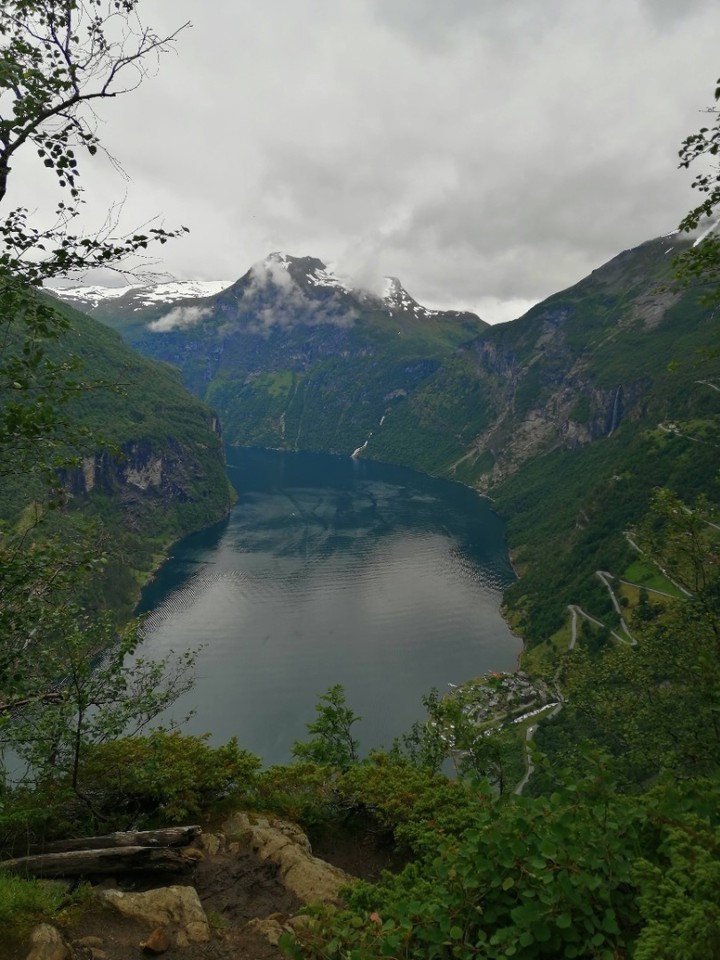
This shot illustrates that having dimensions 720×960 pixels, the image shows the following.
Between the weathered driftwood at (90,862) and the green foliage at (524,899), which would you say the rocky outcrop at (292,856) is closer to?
the weathered driftwood at (90,862)

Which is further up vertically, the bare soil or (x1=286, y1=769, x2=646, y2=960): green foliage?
(x1=286, y1=769, x2=646, y2=960): green foliage

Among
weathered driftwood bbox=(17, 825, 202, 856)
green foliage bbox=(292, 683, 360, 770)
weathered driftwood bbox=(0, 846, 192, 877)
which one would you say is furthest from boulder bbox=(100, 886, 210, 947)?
green foliage bbox=(292, 683, 360, 770)

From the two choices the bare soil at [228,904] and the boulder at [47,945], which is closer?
the boulder at [47,945]

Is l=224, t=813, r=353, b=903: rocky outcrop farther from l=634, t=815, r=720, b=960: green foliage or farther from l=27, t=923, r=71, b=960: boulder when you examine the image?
l=634, t=815, r=720, b=960: green foliage

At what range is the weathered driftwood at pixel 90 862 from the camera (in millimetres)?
9469

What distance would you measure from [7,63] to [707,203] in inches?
403

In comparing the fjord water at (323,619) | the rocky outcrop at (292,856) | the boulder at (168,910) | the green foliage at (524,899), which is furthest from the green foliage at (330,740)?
the fjord water at (323,619)

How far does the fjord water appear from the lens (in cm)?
7438

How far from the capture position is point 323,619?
103250 millimetres

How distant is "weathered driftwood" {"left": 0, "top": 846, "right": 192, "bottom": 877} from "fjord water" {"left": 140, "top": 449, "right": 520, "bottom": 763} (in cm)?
5030

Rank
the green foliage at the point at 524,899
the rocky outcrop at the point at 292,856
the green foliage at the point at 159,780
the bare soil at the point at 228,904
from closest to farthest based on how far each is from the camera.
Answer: the green foliage at the point at 524,899
the bare soil at the point at 228,904
the rocky outcrop at the point at 292,856
the green foliage at the point at 159,780

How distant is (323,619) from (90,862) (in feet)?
314

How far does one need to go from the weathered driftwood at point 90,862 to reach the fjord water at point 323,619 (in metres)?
50.3

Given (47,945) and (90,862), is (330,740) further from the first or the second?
(47,945)
